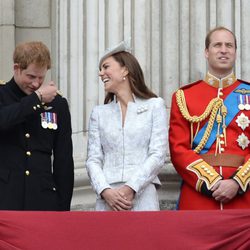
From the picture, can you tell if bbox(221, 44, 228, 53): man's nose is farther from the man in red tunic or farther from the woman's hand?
the woman's hand

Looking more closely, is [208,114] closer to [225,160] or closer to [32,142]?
[225,160]

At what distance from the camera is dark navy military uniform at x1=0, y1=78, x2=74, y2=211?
6832 millimetres

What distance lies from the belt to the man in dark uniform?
798mm

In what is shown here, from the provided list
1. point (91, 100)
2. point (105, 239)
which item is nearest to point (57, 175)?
point (105, 239)

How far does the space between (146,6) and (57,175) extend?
1.89 metres

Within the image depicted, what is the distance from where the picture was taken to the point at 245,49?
8.46 metres

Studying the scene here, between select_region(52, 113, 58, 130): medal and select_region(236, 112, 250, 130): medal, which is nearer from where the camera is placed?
select_region(52, 113, 58, 130): medal

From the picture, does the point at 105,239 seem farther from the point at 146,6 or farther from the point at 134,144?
the point at 146,6

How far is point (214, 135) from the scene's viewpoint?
7281mm

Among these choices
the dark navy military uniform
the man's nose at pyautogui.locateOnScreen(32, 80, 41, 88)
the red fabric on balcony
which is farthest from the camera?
the man's nose at pyautogui.locateOnScreen(32, 80, 41, 88)

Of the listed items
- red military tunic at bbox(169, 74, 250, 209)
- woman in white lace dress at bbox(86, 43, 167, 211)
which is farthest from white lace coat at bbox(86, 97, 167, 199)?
red military tunic at bbox(169, 74, 250, 209)

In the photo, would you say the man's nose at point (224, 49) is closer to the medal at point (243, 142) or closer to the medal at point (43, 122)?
the medal at point (243, 142)

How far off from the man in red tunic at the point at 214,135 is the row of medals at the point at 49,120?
0.70 m

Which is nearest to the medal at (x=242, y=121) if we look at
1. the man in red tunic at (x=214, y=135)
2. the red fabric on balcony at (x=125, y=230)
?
the man in red tunic at (x=214, y=135)
